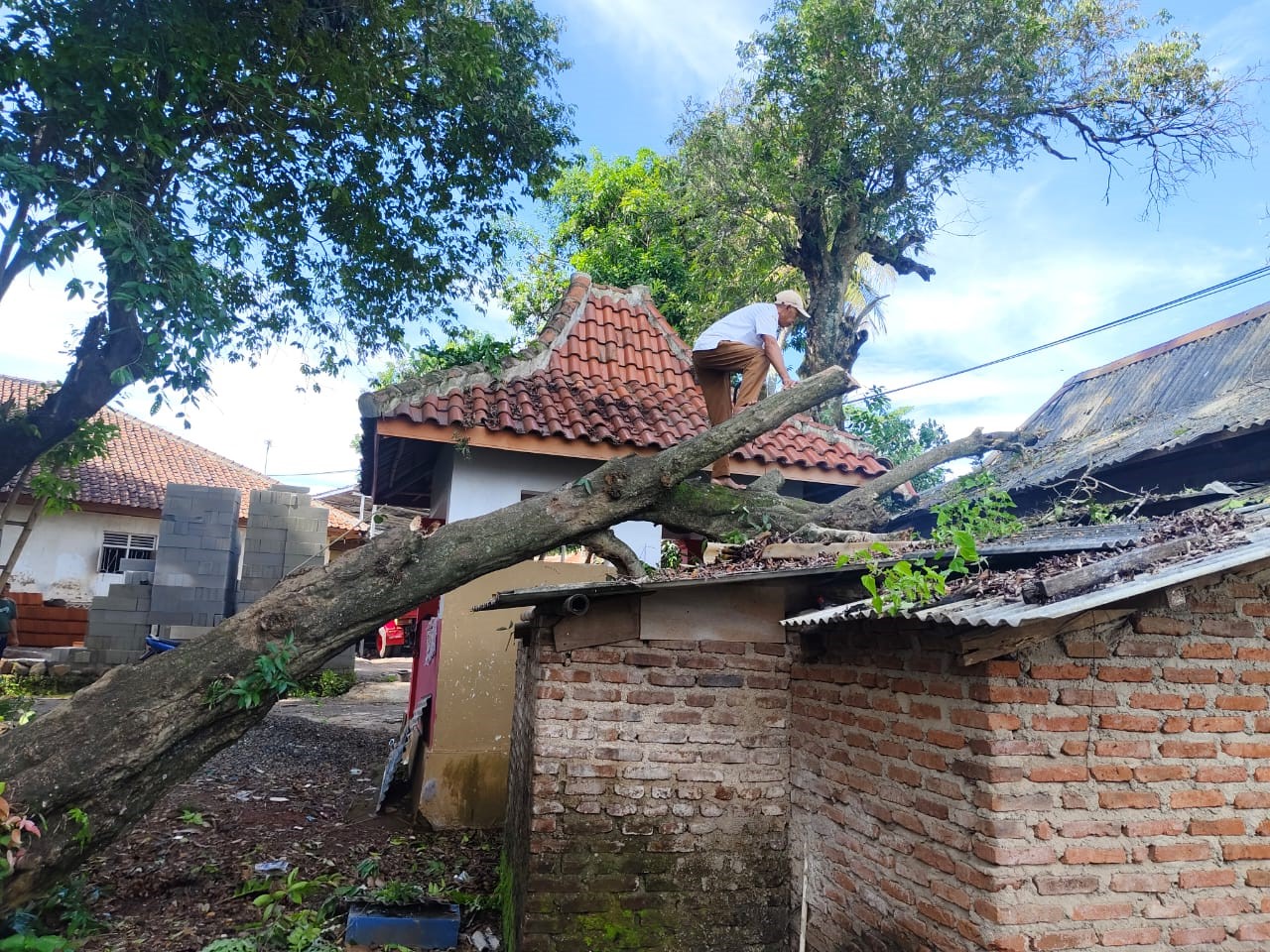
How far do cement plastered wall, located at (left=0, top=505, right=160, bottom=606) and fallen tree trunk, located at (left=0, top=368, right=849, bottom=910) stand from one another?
16205 mm

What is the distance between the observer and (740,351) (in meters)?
7.36

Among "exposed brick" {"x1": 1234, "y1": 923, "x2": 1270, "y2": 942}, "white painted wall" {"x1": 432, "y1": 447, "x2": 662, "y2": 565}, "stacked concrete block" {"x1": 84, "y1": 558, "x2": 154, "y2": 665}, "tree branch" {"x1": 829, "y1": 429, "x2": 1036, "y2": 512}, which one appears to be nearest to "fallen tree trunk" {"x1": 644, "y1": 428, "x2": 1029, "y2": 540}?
"tree branch" {"x1": 829, "y1": 429, "x2": 1036, "y2": 512}

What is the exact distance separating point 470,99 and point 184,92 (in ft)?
9.05

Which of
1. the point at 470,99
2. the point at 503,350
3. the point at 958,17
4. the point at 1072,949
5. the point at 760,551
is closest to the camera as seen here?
the point at 1072,949

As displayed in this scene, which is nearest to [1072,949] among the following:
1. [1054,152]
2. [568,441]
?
[568,441]

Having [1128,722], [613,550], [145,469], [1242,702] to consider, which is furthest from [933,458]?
[145,469]

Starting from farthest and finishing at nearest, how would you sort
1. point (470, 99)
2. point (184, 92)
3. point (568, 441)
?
point (470, 99) → point (568, 441) → point (184, 92)

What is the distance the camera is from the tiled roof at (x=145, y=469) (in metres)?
18.5

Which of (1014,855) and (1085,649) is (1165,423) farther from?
(1014,855)

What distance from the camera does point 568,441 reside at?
7496 millimetres

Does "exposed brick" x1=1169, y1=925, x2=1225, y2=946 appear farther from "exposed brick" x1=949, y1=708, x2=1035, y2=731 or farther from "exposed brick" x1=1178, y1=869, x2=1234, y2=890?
"exposed brick" x1=949, y1=708, x2=1035, y2=731

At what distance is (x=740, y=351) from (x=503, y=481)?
2.55 meters

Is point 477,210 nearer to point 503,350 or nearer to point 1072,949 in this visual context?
point 503,350

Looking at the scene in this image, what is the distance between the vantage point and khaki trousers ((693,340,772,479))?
740cm
